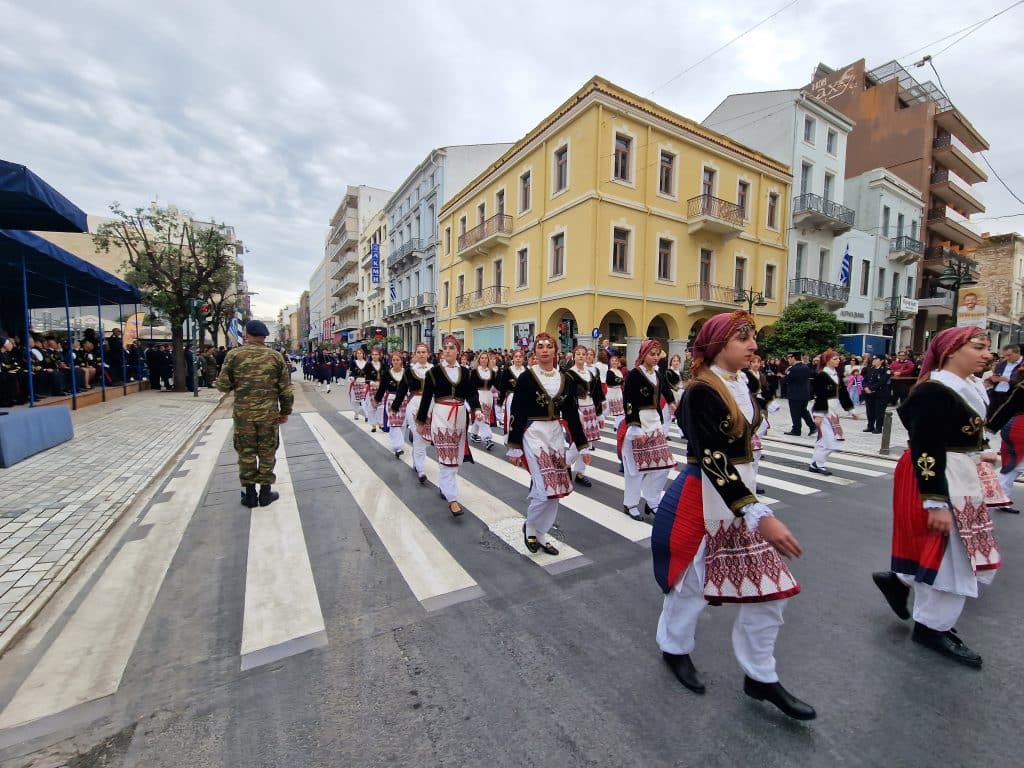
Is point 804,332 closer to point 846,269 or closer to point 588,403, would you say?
point 846,269

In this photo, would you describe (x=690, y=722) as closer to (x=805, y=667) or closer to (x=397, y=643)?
(x=805, y=667)

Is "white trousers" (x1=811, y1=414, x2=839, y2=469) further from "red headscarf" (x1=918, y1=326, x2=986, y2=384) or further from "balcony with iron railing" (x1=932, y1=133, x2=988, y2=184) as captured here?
"balcony with iron railing" (x1=932, y1=133, x2=988, y2=184)

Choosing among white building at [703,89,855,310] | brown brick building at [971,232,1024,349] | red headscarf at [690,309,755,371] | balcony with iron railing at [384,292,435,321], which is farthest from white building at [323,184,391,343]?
brown brick building at [971,232,1024,349]

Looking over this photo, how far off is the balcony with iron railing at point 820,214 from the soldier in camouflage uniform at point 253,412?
2699cm

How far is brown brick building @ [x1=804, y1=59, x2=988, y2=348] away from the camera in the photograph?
94.7 ft

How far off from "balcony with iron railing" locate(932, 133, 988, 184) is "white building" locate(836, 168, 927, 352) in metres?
3.38

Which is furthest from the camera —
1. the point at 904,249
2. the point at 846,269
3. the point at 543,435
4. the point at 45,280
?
the point at 904,249

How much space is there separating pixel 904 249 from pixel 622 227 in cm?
2161

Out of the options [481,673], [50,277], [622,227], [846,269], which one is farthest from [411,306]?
[481,673]

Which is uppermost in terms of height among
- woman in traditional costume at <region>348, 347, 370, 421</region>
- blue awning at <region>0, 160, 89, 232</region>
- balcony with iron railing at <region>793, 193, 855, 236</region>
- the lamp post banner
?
balcony with iron railing at <region>793, 193, 855, 236</region>

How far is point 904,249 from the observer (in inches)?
1110

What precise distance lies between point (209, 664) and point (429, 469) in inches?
177

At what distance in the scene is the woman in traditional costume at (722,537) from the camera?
2115 mm

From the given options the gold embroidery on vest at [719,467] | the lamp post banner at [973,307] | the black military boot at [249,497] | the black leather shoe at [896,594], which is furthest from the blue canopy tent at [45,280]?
the lamp post banner at [973,307]
